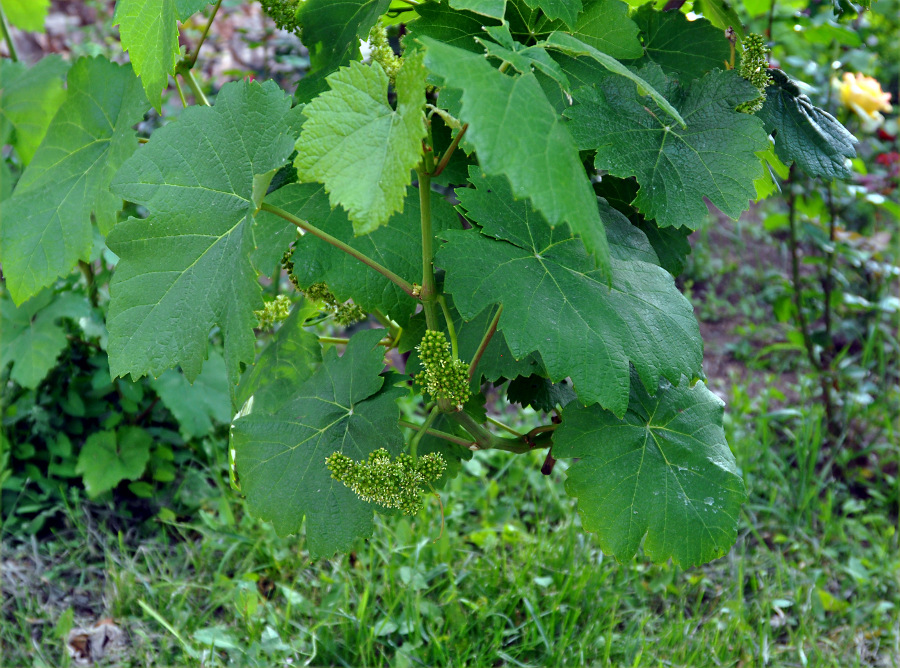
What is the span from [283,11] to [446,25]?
0.30 meters

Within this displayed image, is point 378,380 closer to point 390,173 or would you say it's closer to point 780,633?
point 390,173

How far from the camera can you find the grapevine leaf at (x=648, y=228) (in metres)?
1.30

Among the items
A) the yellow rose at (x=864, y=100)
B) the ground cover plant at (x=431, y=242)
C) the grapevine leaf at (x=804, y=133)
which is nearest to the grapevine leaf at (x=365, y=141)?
the ground cover plant at (x=431, y=242)

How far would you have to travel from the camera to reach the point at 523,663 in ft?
6.06

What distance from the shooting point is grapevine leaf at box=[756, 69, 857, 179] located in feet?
4.16

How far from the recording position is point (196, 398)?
227cm

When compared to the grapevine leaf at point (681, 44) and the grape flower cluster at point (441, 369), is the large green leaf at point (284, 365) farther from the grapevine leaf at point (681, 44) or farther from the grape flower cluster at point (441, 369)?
the grapevine leaf at point (681, 44)

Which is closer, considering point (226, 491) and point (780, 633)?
point (780, 633)

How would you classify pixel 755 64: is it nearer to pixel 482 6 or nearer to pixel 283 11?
pixel 482 6

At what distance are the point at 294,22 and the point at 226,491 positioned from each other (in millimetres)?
1626

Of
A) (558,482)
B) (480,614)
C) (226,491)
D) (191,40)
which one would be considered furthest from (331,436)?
(191,40)

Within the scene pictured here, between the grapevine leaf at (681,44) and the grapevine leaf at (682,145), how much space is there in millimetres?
146

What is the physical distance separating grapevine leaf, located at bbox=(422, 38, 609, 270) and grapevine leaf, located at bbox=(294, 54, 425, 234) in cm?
6

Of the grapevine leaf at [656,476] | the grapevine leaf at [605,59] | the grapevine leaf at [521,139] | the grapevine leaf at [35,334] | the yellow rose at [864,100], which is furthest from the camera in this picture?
the yellow rose at [864,100]
